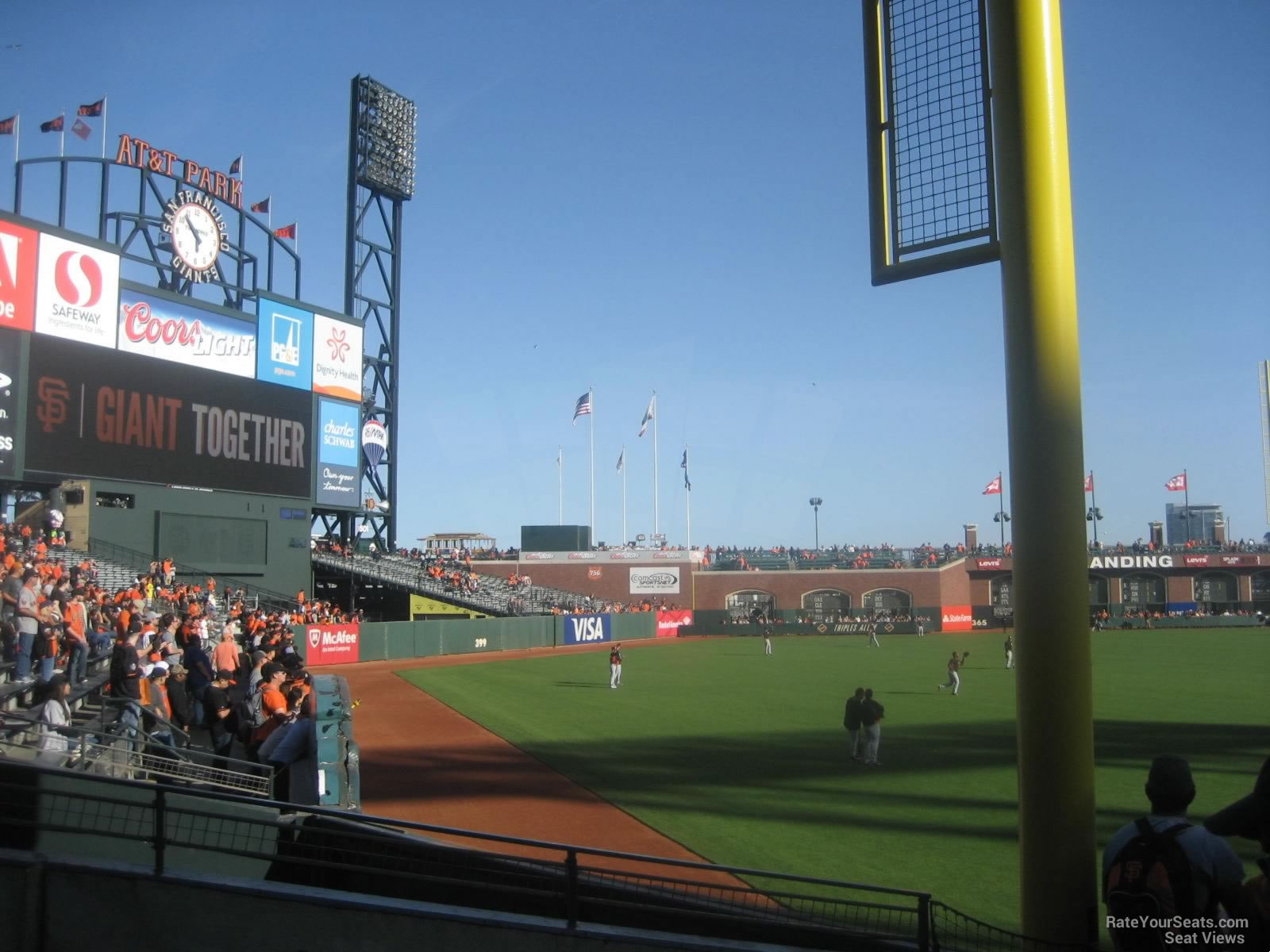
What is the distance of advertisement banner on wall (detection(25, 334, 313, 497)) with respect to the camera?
105 ft

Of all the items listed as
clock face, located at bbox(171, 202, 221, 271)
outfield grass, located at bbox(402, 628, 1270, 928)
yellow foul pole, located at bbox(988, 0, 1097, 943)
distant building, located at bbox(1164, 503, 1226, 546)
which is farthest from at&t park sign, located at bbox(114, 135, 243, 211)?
distant building, located at bbox(1164, 503, 1226, 546)

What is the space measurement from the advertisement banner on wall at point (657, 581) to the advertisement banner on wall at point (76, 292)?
47.0 meters

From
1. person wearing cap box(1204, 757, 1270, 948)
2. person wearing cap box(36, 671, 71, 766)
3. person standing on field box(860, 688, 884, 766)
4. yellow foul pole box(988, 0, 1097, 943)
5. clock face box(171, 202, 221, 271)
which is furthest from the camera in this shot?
clock face box(171, 202, 221, 271)

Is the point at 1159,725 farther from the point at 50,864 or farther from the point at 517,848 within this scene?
the point at 50,864

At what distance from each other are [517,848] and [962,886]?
19.0ft

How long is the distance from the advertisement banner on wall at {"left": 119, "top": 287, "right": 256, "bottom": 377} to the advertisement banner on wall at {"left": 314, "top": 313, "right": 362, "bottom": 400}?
3851 millimetres

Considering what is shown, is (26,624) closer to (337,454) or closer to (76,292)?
(76,292)

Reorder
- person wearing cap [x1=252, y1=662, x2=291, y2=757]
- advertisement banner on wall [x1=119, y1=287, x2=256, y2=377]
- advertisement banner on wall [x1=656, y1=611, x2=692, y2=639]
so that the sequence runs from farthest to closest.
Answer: advertisement banner on wall [x1=656, y1=611, x2=692, y2=639] → advertisement banner on wall [x1=119, y1=287, x2=256, y2=377] → person wearing cap [x1=252, y1=662, x2=291, y2=757]

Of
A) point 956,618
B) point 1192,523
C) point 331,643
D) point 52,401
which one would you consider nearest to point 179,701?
point 52,401

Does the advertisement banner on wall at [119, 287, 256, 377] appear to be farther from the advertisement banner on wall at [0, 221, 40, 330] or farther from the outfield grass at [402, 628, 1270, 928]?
the outfield grass at [402, 628, 1270, 928]

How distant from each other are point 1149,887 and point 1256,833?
0.41m

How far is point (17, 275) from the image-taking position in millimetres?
31062

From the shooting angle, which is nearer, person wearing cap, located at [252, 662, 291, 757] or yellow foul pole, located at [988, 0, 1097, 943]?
yellow foul pole, located at [988, 0, 1097, 943]

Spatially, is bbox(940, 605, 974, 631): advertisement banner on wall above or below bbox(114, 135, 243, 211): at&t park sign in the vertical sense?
below
